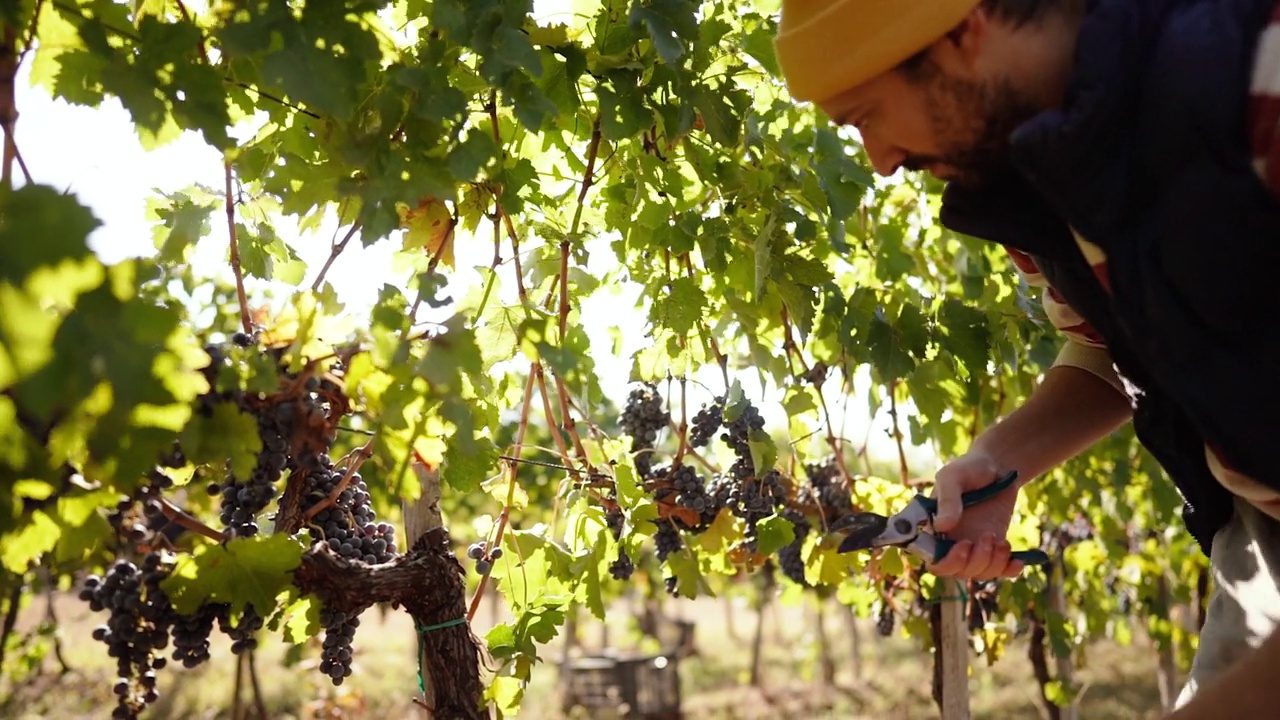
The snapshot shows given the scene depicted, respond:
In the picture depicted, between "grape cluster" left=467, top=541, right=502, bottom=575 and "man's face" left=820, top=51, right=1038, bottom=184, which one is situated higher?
"man's face" left=820, top=51, right=1038, bottom=184

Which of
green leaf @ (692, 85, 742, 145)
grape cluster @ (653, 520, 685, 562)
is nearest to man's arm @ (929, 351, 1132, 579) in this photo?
green leaf @ (692, 85, 742, 145)

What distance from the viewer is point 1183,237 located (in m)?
1.04

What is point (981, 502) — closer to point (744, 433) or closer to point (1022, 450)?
point (1022, 450)

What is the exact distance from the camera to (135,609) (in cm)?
159

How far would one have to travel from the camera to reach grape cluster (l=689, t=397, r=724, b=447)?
2.90 m

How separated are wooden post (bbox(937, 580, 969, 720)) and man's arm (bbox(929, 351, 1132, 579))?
1492 millimetres

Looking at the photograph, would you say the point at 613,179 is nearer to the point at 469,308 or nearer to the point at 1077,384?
the point at 469,308

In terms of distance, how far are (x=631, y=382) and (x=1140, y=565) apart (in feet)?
14.4

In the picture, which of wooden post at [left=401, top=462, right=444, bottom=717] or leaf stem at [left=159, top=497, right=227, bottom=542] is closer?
leaf stem at [left=159, top=497, right=227, bottom=542]

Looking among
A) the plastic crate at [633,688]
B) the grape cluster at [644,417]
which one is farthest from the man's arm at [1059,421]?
the plastic crate at [633,688]

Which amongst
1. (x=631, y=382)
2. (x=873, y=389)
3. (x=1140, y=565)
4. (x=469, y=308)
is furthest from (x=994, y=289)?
(x=1140, y=565)

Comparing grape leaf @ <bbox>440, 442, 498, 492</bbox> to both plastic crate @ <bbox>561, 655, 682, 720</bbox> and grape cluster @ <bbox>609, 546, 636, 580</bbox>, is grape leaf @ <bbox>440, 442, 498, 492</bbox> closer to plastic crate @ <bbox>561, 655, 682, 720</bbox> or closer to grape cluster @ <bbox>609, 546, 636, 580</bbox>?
grape cluster @ <bbox>609, 546, 636, 580</bbox>

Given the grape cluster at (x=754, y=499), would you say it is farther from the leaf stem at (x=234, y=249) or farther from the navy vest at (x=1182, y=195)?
the navy vest at (x=1182, y=195)

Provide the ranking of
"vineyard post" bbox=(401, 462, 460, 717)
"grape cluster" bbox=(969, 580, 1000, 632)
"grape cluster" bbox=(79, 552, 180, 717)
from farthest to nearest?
1. "grape cluster" bbox=(969, 580, 1000, 632)
2. "vineyard post" bbox=(401, 462, 460, 717)
3. "grape cluster" bbox=(79, 552, 180, 717)
